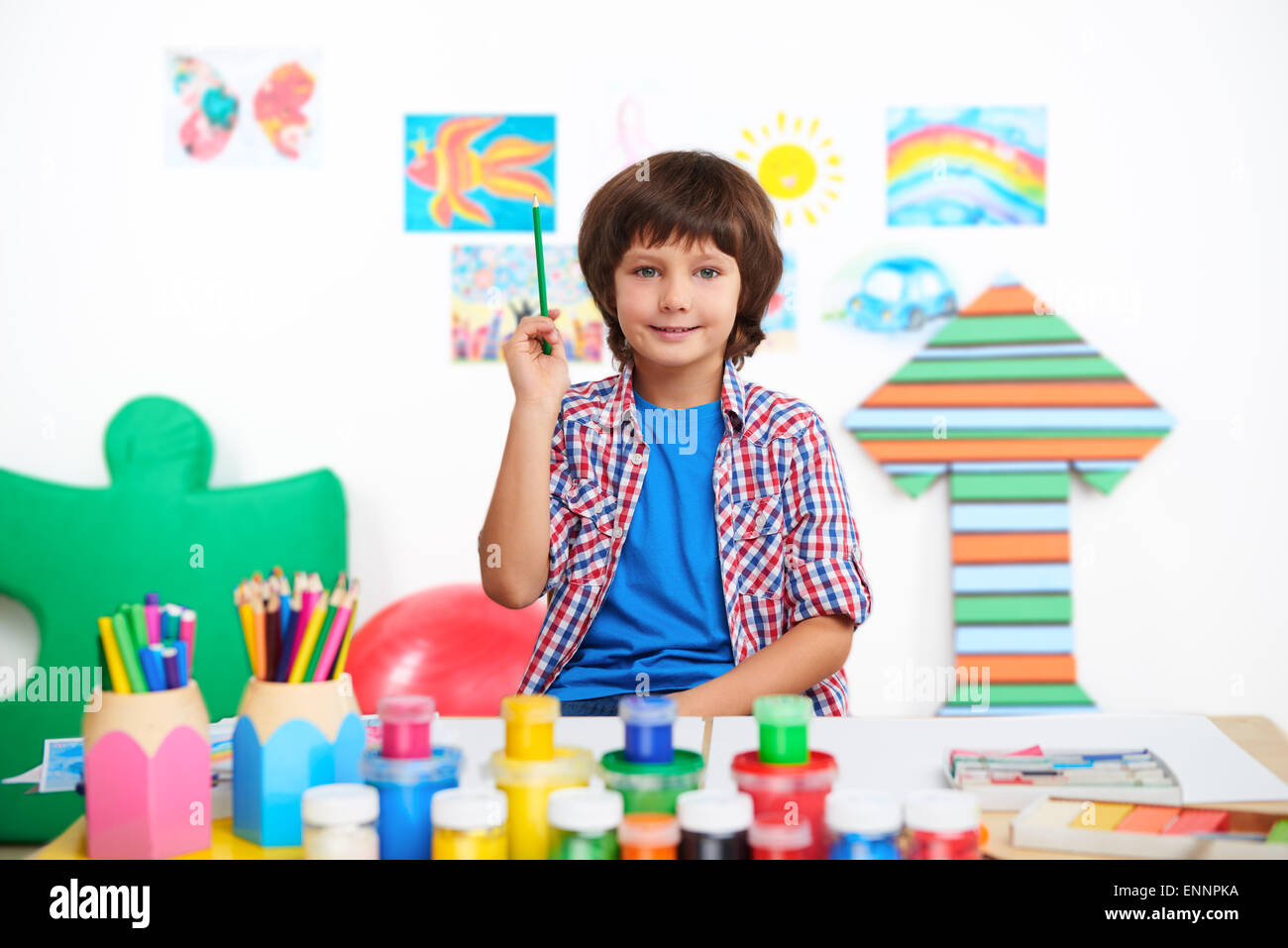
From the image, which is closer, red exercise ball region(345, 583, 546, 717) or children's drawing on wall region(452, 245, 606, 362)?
red exercise ball region(345, 583, 546, 717)

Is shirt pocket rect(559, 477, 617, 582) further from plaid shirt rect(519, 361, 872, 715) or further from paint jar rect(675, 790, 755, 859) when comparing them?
paint jar rect(675, 790, 755, 859)

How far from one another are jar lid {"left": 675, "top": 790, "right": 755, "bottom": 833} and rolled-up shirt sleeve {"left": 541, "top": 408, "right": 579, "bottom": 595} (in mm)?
707

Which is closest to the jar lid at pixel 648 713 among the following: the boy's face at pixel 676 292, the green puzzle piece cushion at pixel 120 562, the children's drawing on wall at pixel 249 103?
the boy's face at pixel 676 292

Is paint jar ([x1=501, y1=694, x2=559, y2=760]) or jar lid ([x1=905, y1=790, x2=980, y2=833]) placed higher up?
paint jar ([x1=501, y1=694, x2=559, y2=760])

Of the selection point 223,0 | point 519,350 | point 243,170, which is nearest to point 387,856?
point 519,350

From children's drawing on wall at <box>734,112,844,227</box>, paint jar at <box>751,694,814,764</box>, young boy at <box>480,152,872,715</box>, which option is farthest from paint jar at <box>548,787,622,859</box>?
children's drawing on wall at <box>734,112,844,227</box>

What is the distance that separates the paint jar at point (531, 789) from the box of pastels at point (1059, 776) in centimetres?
26

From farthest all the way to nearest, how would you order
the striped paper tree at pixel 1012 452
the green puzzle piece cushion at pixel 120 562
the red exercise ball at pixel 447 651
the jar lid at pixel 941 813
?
the striped paper tree at pixel 1012 452 → the green puzzle piece cushion at pixel 120 562 → the red exercise ball at pixel 447 651 → the jar lid at pixel 941 813

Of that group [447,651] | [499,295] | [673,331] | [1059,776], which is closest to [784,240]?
[499,295]

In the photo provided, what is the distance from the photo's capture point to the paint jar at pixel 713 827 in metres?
0.62

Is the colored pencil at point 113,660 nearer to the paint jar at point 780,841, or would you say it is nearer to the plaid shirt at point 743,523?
the paint jar at point 780,841

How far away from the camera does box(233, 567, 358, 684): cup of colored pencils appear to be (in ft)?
2.39

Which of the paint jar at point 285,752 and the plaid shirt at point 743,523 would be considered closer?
the paint jar at point 285,752
